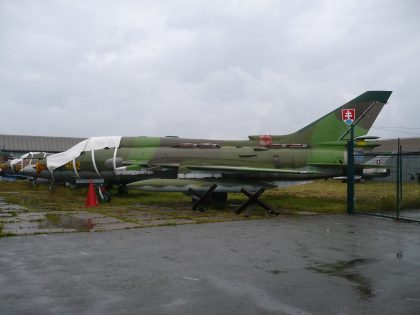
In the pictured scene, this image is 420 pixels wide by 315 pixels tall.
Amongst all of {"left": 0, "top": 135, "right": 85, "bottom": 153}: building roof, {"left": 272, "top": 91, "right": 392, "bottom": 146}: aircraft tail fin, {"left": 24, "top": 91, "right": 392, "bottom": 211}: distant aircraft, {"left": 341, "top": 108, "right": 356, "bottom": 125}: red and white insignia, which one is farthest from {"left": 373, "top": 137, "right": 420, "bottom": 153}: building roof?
{"left": 0, "top": 135, "right": 85, "bottom": 153}: building roof

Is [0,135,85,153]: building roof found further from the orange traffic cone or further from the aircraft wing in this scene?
the aircraft wing

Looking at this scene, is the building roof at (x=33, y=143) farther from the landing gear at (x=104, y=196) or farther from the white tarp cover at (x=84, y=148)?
the landing gear at (x=104, y=196)

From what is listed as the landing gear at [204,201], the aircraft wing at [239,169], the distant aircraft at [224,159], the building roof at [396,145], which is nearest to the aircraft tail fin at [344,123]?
the distant aircraft at [224,159]

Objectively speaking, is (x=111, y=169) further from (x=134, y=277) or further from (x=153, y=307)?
(x=153, y=307)

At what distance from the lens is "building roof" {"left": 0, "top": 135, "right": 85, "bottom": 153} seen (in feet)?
186

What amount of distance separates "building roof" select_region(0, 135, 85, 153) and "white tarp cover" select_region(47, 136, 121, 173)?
134 feet

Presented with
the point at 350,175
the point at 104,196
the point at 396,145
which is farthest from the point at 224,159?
the point at 396,145

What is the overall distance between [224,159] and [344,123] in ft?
15.8

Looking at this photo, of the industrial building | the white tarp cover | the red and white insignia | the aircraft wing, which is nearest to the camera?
the aircraft wing


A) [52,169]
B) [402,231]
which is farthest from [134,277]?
[52,169]

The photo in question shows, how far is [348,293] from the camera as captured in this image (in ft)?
16.7

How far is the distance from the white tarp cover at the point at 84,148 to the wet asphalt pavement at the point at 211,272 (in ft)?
32.4

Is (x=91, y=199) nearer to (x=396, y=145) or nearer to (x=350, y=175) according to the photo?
(x=350, y=175)

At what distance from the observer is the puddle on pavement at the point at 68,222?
10336mm
